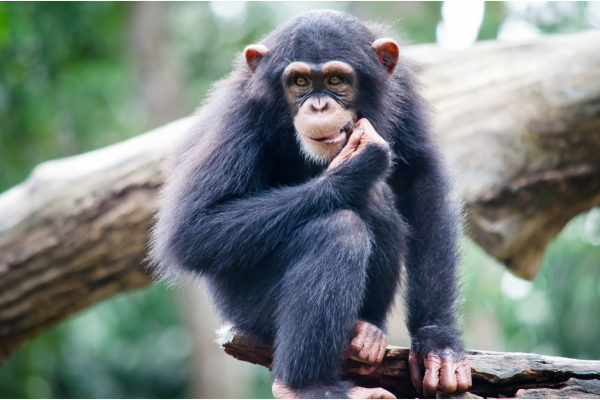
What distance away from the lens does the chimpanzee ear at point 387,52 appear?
3715 millimetres

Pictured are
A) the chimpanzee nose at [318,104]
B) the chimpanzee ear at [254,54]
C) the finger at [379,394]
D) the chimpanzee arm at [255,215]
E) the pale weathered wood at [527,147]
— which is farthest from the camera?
the pale weathered wood at [527,147]

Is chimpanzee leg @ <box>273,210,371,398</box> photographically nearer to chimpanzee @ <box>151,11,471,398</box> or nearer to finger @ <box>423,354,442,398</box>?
chimpanzee @ <box>151,11,471,398</box>

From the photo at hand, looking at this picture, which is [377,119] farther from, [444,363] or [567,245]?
[567,245]

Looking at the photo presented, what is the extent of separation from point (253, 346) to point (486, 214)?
336cm

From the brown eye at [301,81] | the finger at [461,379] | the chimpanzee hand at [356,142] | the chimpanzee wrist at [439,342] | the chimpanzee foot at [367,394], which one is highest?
the brown eye at [301,81]

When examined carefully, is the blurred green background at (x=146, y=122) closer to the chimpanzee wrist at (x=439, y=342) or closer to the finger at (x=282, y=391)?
the chimpanzee wrist at (x=439, y=342)

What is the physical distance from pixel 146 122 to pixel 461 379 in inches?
368

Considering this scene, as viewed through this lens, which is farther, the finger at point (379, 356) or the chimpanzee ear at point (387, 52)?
the chimpanzee ear at point (387, 52)

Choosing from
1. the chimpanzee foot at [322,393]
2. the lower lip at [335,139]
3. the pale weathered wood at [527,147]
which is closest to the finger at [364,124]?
the lower lip at [335,139]

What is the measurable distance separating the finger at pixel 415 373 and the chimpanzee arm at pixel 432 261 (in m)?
0.05

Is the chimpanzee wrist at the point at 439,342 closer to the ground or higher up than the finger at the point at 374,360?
higher up

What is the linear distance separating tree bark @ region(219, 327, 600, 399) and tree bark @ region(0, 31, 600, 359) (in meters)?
2.59

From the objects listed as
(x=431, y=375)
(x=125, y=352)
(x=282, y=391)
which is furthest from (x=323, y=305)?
(x=125, y=352)

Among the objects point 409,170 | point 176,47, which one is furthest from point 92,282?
point 176,47
